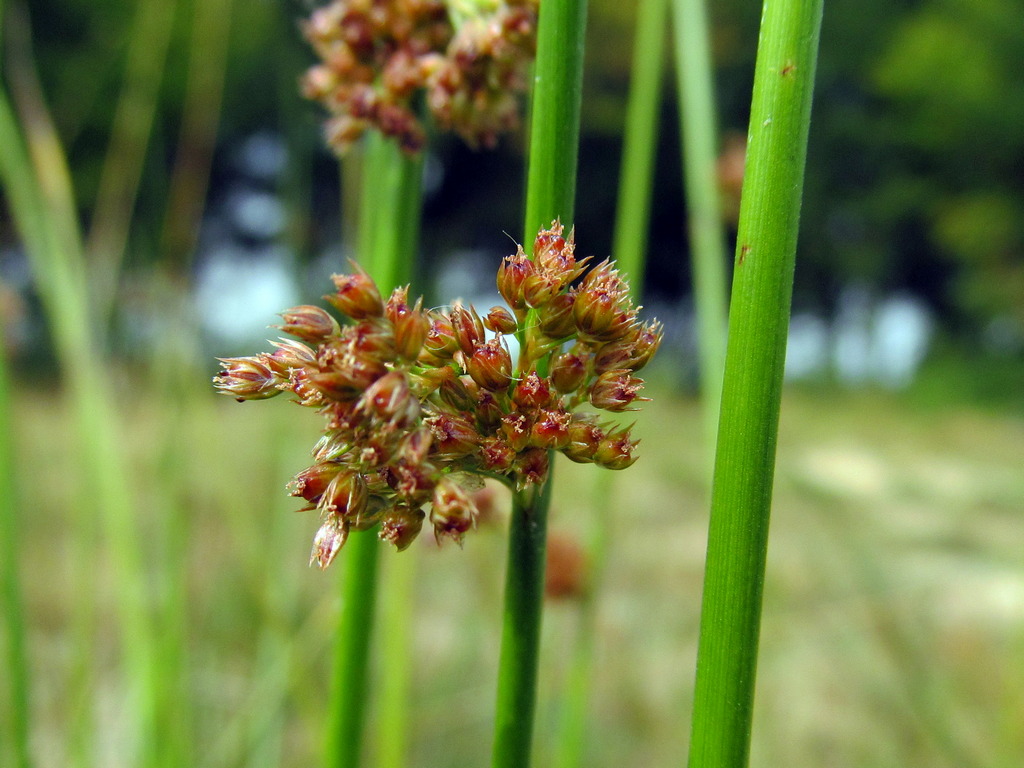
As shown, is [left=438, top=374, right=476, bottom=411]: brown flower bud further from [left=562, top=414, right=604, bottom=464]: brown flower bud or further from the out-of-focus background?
the out-of-focus background

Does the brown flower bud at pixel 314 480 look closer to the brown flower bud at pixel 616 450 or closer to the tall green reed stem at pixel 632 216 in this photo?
the brown flower bud at pixel 616 450

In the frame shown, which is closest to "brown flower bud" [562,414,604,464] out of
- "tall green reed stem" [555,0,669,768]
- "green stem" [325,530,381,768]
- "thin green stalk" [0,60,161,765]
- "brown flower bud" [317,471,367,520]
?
"brown flower bud" [317,471,367,520]

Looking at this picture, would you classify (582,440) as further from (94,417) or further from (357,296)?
(94,417)

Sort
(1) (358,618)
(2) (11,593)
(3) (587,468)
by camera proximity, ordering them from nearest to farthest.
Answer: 1. (1) (358,618)
2. (2) (11,593)
3. (3) (587,468)

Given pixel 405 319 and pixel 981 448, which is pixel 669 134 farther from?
pixel 405 319

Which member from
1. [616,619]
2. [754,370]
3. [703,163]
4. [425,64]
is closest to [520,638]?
[754,370]

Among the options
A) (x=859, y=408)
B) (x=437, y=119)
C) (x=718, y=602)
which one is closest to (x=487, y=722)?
(x=437, y=119)
